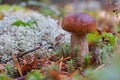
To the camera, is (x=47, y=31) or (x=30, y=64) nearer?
(x=30, y=64)

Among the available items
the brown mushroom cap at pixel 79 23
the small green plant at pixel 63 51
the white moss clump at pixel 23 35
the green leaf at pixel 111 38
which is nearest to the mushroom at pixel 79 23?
the brown mushroom cap at pixel 79 23

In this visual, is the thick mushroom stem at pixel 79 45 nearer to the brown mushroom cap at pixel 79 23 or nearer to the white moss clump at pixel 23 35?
the brown mushroom cap at pixel 79 23

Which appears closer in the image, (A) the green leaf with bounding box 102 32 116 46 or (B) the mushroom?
(B) the mushroom

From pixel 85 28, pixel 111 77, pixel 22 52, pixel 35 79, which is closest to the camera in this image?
pixel 111 77

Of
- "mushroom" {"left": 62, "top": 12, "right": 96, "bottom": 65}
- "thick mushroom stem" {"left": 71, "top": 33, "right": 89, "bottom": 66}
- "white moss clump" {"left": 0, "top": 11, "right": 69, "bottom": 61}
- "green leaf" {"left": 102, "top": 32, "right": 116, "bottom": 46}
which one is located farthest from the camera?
"white moss clump" {"left": 0, "top": 11, "right": 69, "bottom": 61}

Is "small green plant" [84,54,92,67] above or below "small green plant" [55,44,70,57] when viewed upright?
below

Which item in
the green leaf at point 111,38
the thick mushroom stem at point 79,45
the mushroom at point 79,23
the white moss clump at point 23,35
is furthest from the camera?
the white moss clump at point 23,35

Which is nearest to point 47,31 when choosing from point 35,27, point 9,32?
point 35,27

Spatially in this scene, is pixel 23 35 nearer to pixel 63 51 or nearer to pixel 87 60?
pixel 63 51

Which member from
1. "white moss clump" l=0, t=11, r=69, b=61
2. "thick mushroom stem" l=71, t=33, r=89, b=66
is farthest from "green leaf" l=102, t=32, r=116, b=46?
"white moss clump" l=0, t=11, r=69, b=61

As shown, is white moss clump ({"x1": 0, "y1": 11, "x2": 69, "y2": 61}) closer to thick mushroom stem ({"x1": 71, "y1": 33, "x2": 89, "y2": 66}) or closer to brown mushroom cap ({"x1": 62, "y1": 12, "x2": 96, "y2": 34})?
thick mushroom stem ({"x1": 71, "y1": 33, "x2": 89, "y2": 66})

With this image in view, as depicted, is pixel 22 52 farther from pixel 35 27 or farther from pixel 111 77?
pixel 111 77
